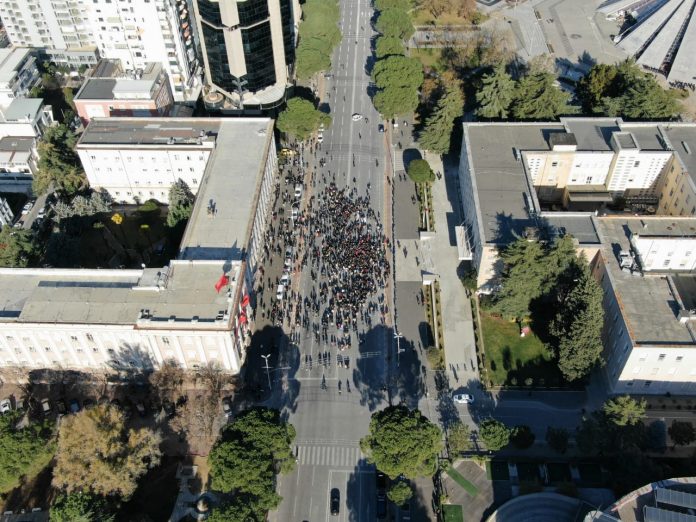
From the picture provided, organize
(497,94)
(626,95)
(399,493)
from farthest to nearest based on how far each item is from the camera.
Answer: (497,94)
(626,95)
(399,493)

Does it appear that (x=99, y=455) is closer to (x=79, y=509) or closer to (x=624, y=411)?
(x=79, y=509)

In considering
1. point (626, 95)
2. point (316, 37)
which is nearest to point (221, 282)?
point (316, 37)

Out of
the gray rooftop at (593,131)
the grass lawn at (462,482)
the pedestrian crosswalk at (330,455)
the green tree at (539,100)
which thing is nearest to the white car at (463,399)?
the grass lawn at (462,482)

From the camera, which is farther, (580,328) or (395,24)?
(395,24)

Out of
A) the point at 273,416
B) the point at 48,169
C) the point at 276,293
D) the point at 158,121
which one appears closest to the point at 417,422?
the point at 273,416

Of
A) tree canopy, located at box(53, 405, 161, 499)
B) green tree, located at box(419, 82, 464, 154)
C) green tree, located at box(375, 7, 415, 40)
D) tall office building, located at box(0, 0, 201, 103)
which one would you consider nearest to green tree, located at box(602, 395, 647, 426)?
tree canopy, located at box(53, 405, 161, 499)

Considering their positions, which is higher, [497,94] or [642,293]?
[497,94]

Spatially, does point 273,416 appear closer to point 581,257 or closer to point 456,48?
point 581,257

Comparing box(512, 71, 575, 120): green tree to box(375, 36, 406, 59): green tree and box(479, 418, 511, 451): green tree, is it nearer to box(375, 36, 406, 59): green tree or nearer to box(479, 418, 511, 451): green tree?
box(375, 36, 406, 59): green tree

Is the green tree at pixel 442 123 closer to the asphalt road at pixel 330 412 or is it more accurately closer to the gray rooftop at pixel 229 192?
the asphalt road at pixel 330 412
